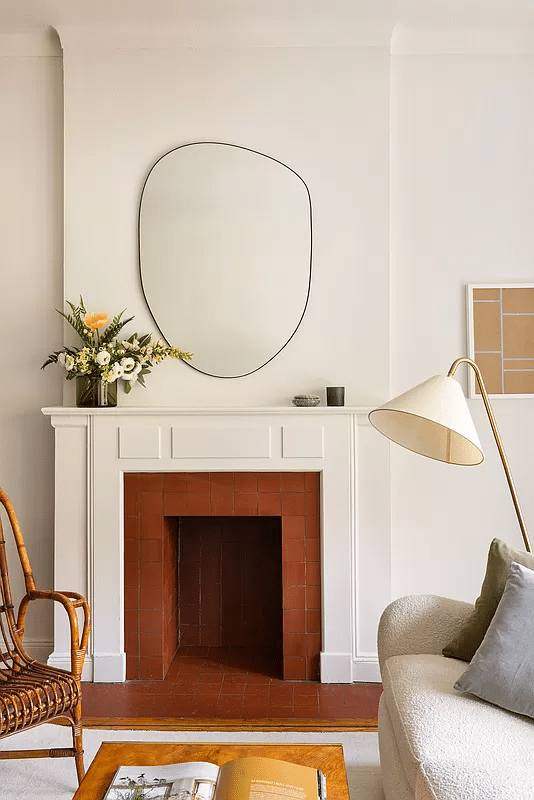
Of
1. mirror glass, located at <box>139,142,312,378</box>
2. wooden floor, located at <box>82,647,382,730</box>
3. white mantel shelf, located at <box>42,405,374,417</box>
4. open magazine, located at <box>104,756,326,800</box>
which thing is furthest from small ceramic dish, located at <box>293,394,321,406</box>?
open magazine, located at <box>104,756,326,800</box>

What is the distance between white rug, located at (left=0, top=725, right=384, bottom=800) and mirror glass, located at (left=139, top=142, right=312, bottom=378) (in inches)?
63.2

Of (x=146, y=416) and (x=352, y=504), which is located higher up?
(x=146, y=416)

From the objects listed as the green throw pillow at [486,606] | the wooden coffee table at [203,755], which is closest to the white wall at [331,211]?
the green throw pillow at [486,606]

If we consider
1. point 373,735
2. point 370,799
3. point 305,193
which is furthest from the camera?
point 305,193

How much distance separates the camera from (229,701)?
3.17 meters

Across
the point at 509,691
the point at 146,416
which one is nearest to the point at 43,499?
the point at 146,416

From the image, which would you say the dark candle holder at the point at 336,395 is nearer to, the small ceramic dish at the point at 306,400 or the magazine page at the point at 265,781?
the small ceramic dish at the point at 306,400

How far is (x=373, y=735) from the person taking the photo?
9.32 ft

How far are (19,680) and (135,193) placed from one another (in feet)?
7.42

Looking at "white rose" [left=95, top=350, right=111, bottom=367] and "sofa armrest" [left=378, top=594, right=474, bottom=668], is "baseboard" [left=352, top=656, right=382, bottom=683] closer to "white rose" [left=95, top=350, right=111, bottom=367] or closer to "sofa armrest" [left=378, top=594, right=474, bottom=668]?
"sofa armrest" [left=378, top=594, right=474, bottom=668]

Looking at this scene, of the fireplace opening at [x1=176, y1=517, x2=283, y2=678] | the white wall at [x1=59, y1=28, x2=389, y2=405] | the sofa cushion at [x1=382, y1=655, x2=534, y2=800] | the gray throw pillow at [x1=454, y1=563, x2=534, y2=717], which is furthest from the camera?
the fireplace opening at [x1=176, y1=517, x2=283, y2=678]

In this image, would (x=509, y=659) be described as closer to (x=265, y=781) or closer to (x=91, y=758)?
(x=265, y=781)

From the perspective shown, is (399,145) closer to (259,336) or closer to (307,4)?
(307,4)

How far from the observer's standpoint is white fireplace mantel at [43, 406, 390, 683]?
11.1 feet
